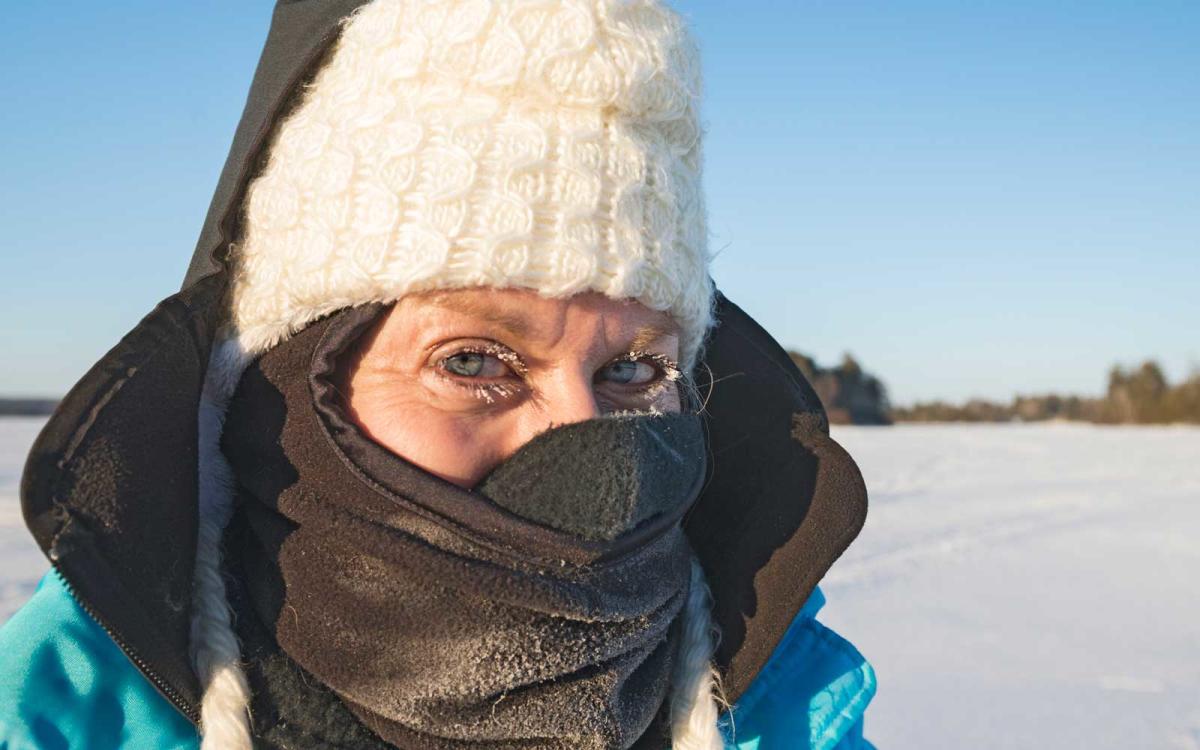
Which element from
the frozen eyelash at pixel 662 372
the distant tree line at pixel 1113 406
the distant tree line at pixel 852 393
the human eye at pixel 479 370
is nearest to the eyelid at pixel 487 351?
the human eye at pixel 479 370

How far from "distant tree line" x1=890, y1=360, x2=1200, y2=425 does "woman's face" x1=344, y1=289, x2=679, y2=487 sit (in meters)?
24.0

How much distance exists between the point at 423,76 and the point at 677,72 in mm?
392

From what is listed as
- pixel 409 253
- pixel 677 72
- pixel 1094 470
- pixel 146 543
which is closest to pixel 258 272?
pixel 409 253

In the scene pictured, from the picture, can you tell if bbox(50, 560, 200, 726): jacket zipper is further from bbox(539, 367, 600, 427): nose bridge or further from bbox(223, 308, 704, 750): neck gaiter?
bbox(539, 367, 600, 427): nose bridge

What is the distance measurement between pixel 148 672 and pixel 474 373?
0.55 meters

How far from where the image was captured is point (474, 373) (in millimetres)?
1347

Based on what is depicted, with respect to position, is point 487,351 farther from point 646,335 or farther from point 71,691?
point 71,691

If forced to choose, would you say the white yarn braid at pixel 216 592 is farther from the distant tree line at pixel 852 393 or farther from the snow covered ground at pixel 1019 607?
the distant tree line at pixel 852 393

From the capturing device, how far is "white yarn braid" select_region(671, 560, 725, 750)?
4.79ft

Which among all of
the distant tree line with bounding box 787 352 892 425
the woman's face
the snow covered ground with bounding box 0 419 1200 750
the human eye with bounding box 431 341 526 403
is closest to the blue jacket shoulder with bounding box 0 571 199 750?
the woman's face

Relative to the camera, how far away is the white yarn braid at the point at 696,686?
4.79ft

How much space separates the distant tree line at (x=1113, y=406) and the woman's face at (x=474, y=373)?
24.0 m

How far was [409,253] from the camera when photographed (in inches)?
49.9

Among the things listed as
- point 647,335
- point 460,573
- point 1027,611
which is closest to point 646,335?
point 647,335
